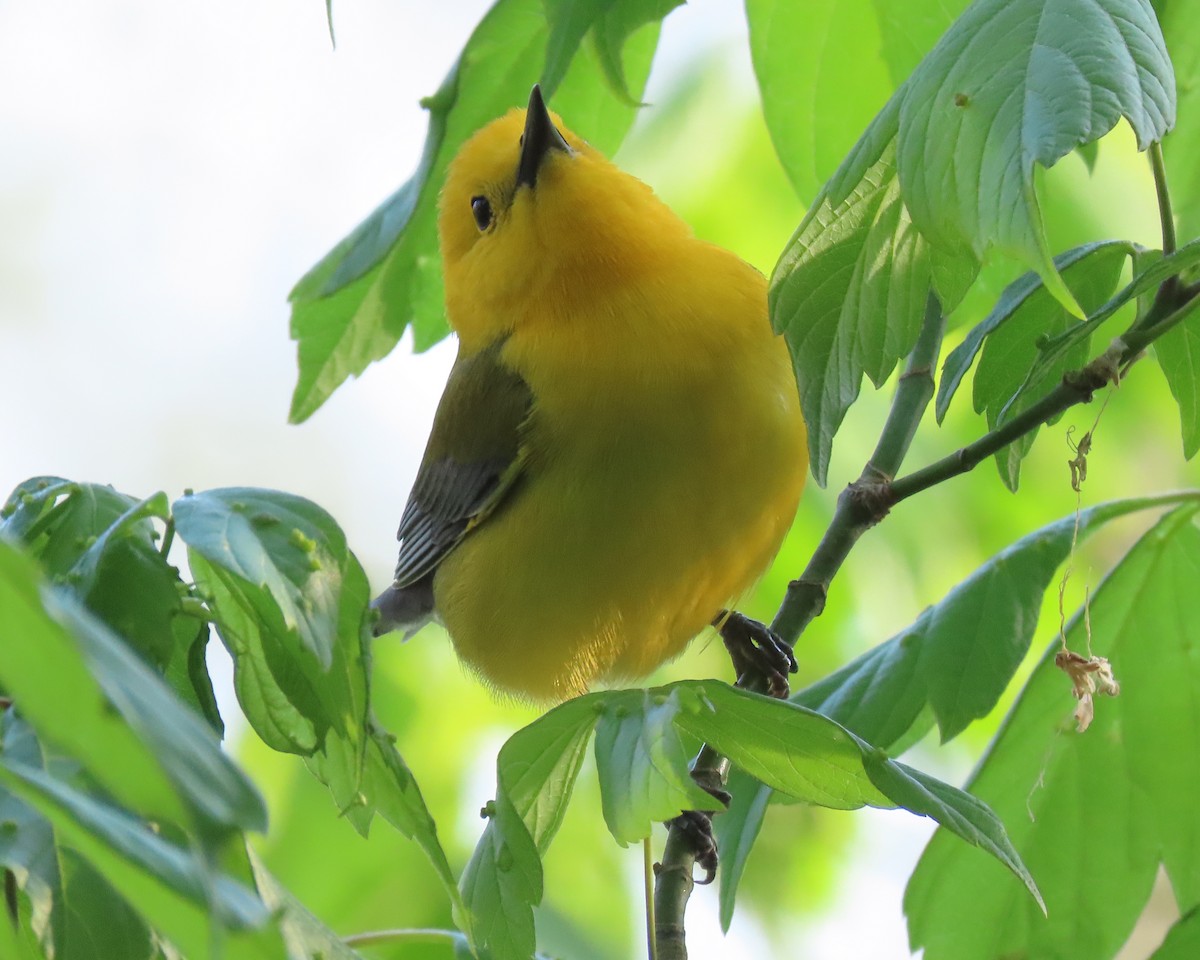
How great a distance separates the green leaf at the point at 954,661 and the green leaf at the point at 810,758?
423mm

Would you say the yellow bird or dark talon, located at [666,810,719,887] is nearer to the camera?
dark talon, located at [666,810,719,887]

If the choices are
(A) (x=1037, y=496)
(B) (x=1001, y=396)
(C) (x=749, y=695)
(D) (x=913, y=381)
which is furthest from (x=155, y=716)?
(A) (x=1037, y=496)

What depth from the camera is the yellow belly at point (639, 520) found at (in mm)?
2225

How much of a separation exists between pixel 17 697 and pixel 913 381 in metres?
1.36

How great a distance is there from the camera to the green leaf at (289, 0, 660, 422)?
1.83 metres

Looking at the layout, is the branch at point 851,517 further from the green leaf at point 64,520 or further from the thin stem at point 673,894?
Answer: the green leaf at point 64,520

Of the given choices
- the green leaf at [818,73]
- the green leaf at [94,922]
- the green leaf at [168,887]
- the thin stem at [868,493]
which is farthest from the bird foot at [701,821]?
the green leaf at [168,887]

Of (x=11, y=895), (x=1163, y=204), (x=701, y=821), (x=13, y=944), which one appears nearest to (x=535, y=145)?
(x=701, y=821)

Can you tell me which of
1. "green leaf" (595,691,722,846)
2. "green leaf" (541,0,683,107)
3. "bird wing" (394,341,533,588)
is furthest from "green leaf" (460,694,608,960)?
"bird wing" (394,341,533,588)

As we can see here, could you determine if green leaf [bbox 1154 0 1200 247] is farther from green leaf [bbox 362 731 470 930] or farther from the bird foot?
green leaf [bbox 362 731 470 930]

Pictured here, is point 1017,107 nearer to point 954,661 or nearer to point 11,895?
point 954,661

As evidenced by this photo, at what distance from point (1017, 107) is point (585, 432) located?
1362 millimetres

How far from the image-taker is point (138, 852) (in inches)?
25.0

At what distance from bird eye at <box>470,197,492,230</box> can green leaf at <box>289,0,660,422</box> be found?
3.19ft
